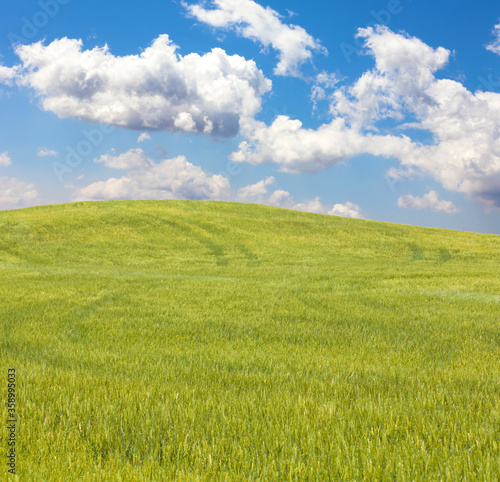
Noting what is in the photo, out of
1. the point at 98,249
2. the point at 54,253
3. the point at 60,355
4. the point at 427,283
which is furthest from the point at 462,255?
the point at 60,355

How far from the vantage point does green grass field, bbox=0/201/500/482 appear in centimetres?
419

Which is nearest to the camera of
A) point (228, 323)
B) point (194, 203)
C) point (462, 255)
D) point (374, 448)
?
point (374, 448)

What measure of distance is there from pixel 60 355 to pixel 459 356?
8893mm

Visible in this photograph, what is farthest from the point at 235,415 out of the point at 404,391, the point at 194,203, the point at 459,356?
the point at 194,203

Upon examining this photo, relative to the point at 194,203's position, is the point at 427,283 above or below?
below

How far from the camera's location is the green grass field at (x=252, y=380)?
419 centimetres

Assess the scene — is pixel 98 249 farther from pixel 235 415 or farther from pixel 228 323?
pixel 235 415

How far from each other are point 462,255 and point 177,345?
162ft

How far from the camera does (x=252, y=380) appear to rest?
22.7ft

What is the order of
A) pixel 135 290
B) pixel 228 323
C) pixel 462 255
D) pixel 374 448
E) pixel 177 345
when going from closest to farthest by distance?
pixel 374 448 → pixel 177 345 → pixel 228 323 → pixel 135 290 → pixel 462 255

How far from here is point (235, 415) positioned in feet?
16.9

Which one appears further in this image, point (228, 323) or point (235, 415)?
point (228, 323)

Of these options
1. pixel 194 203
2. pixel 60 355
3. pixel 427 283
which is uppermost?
pixel 194 203

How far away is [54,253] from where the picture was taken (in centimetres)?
4097
